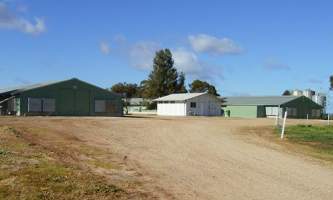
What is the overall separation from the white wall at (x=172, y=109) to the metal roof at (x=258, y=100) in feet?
A: 35.6

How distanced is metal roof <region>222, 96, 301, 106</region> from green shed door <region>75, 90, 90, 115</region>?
31.4 metres

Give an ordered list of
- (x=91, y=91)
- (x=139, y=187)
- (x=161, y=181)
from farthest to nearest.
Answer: (x=91, y=91) < (x=161, y=181) < (x=139, y=187)

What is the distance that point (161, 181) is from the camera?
1091cm

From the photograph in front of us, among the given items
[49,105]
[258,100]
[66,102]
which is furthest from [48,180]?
[258,100]

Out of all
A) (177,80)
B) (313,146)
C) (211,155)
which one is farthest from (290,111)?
(211,155)

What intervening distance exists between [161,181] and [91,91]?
5006cm

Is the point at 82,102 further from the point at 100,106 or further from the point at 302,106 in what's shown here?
the point at 302,106

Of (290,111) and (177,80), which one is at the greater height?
(177,80)

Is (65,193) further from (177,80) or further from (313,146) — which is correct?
(177,80)

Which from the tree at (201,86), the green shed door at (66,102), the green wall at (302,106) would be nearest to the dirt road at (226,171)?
the green shed door at (66,102)

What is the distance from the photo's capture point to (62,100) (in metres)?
57.8

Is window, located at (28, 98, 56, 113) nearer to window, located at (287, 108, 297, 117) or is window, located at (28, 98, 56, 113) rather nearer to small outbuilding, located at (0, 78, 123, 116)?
small outbuilding, located at (0, 78, 123, 116)

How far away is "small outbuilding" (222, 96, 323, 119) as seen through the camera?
79.7 m

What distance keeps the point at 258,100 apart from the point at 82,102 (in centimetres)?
3431
